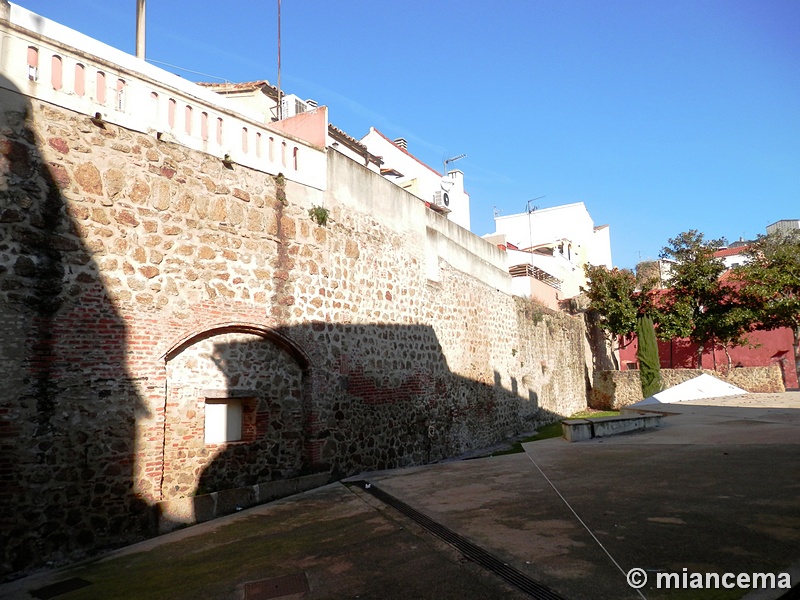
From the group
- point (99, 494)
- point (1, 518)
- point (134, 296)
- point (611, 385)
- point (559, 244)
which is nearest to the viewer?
point (1, 518)

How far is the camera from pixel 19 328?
5527 millimetres

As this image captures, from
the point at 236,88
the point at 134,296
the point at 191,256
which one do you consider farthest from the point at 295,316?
the point at 236,88

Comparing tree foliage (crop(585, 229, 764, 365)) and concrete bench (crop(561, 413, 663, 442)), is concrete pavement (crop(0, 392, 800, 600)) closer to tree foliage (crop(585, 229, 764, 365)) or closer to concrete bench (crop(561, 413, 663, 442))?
concrete bench (crop(561, 413, 663, 442))

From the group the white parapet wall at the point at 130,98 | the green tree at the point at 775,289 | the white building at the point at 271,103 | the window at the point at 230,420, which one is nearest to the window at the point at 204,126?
the white parapet wall at the point at 130,98

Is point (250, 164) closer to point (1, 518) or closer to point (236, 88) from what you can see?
point (1, 518)

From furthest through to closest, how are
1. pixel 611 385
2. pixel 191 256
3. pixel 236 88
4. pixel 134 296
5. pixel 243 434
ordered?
pixel 611 385, pixel 236 88, pixel 243 434, pixel 191 256, pixel 134 296

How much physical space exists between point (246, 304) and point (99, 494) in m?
3.01

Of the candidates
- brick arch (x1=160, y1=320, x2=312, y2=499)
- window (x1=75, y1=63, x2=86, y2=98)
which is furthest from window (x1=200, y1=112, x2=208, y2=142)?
brick arch (x1=160, y1=320, x2=312, y2=499)

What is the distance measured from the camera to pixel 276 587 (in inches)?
163

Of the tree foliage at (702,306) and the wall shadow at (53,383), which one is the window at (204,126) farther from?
the tree foliage at (702,306)

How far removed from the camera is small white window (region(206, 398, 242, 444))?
727 cm

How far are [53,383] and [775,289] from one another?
26.0 metres

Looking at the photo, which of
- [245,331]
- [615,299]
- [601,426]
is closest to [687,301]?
[615,299]

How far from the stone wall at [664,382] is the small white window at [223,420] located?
20952 millimetres
